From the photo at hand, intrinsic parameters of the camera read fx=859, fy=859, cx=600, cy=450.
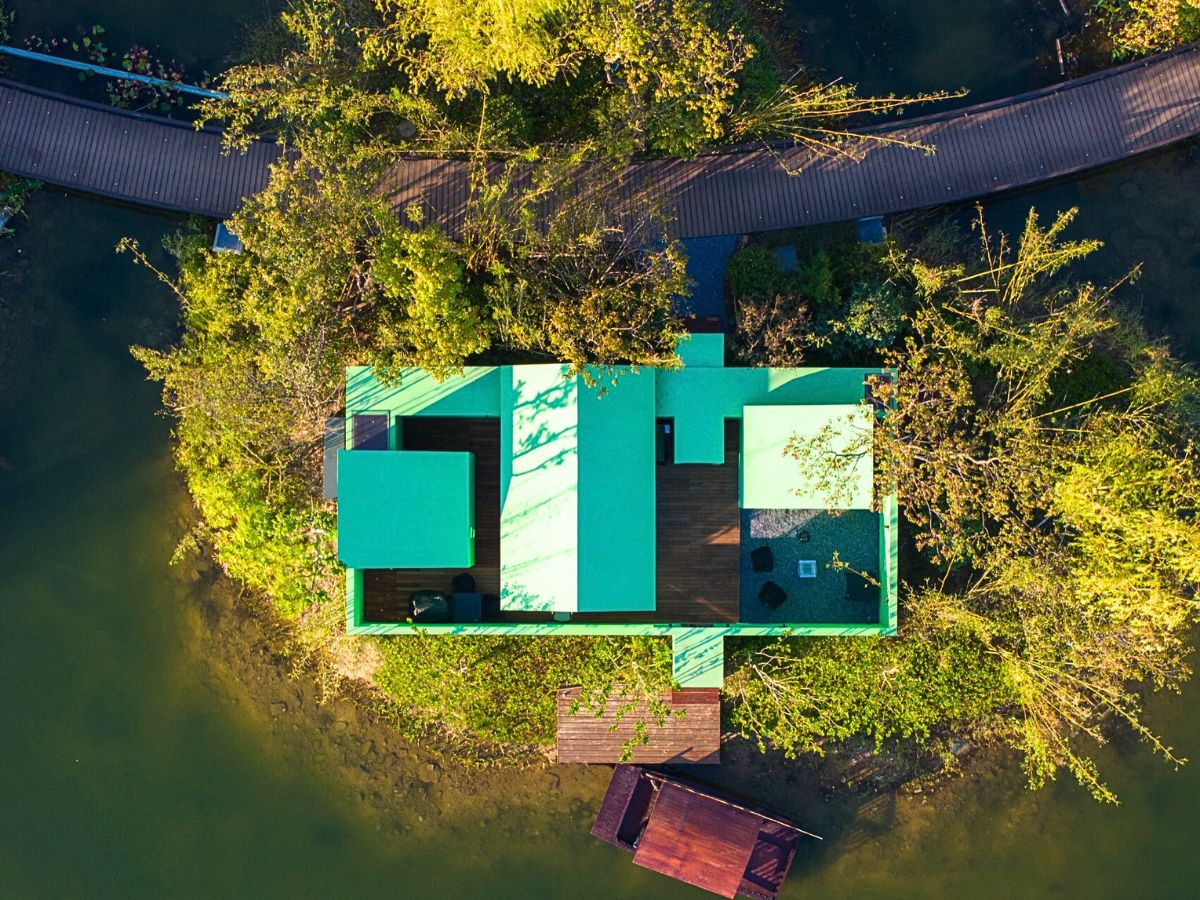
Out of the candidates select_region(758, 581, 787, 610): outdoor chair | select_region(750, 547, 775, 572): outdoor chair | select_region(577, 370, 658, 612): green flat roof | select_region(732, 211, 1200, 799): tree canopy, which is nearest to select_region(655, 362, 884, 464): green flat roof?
select_region(577, 370, 658, 612): green flat roof

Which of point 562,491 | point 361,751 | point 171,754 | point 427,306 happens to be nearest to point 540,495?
point 562,491

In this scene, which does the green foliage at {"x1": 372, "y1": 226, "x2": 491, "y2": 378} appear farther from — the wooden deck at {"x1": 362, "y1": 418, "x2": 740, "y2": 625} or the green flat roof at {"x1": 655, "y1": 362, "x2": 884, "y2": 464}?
the green flat roof at {"x1": 655, "y1": 362, "x2": 884, "y2": 464}

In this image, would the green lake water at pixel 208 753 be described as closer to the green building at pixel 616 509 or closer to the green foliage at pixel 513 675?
the green foliage at pixel 513 675

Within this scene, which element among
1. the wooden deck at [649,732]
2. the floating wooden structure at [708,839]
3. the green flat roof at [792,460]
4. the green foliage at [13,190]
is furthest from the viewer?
the green foliage at [13,190]

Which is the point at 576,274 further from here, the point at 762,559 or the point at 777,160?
the point at 762,559

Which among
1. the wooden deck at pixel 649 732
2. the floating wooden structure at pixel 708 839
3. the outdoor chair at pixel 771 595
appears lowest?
the floating wooden structure at pixel 708 839

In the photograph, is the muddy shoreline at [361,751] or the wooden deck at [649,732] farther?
the muddy shoreline at [361,751]

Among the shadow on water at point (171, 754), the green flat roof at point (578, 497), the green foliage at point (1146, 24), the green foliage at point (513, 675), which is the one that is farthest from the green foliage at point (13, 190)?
the green foliage at point (1146, 24)
